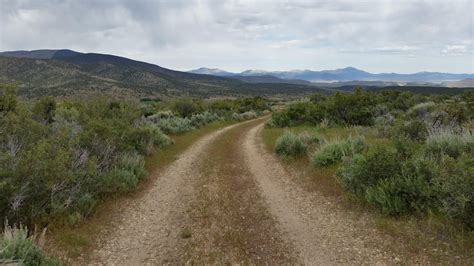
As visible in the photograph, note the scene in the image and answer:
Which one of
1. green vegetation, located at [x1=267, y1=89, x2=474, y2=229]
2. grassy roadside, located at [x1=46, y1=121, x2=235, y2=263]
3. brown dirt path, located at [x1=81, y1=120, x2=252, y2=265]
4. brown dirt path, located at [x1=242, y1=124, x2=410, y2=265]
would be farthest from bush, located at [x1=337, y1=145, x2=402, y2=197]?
grassy roadside, located at [x1=46, y1=121, x2=235, y2=263]

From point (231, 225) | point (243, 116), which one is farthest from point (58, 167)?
point (243, 116)

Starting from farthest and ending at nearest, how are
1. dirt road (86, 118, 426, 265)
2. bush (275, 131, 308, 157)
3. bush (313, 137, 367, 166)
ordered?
1. bush (275, 131, 308, 157)
2. bush (313, 137, 367, 166)
3. dirt road (86, 118, 426, 265)

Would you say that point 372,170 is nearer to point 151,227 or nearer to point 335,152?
point 335,152

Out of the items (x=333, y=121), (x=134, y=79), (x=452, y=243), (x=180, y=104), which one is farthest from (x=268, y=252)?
(x=134, y=79)

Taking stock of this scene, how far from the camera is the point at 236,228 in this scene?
6.82 m

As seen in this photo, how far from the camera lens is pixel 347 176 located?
27.3 ft

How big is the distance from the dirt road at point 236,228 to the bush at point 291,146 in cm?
246

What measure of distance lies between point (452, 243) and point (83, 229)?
653cm

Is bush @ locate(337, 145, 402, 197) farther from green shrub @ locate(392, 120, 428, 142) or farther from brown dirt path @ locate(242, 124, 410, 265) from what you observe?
green shrub @ locate(392, 120, 428, 142)

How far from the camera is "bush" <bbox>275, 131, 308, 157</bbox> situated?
43.8 feet

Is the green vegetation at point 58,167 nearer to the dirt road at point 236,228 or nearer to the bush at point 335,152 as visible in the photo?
the dirt road at point 236,228

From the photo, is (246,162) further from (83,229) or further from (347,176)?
(83,229)

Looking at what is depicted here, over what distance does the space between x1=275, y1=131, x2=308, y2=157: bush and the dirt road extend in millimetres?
2458

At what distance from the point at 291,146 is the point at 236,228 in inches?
283
